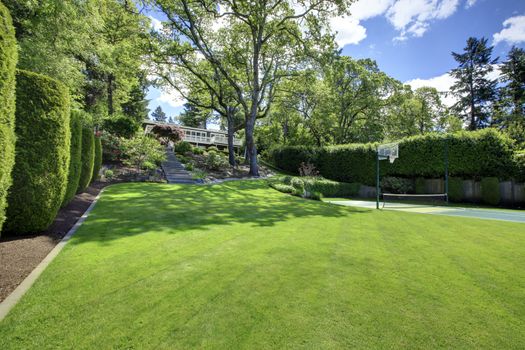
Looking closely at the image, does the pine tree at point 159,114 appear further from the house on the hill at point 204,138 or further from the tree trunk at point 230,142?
the tree trunk at point 230,142

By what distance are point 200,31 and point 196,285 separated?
20.1 meters

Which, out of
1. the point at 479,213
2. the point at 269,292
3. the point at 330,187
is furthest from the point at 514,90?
the point at 269,292

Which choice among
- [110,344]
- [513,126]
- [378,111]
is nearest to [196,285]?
[110,344]

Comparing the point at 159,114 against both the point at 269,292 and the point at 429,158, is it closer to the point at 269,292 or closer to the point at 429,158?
the point at 429,158

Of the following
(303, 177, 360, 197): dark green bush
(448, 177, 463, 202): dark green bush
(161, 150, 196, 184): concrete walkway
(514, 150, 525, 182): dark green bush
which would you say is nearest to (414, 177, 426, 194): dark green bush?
(448, 177, 463, 202): dark green bush

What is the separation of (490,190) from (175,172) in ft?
64.2

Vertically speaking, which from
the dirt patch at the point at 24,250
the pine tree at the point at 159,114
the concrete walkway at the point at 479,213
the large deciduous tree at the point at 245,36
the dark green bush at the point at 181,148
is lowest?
the concrete walkway at the point at 479,213

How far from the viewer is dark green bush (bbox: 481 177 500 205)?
14633 mm

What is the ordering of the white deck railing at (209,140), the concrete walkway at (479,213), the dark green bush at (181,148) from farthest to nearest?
the white deck railing at (209,140) → the dark green bush at (181,148) → the concrete walkway at (479,213)

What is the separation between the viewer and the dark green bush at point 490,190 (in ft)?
48.0

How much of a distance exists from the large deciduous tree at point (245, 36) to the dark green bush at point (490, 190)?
14.2 meters

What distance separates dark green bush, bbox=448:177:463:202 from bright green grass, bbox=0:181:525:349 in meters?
12.3

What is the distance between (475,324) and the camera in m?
2.46

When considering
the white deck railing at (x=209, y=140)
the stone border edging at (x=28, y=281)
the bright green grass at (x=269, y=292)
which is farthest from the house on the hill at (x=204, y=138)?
the stone border edging at (x=28, y=281)
